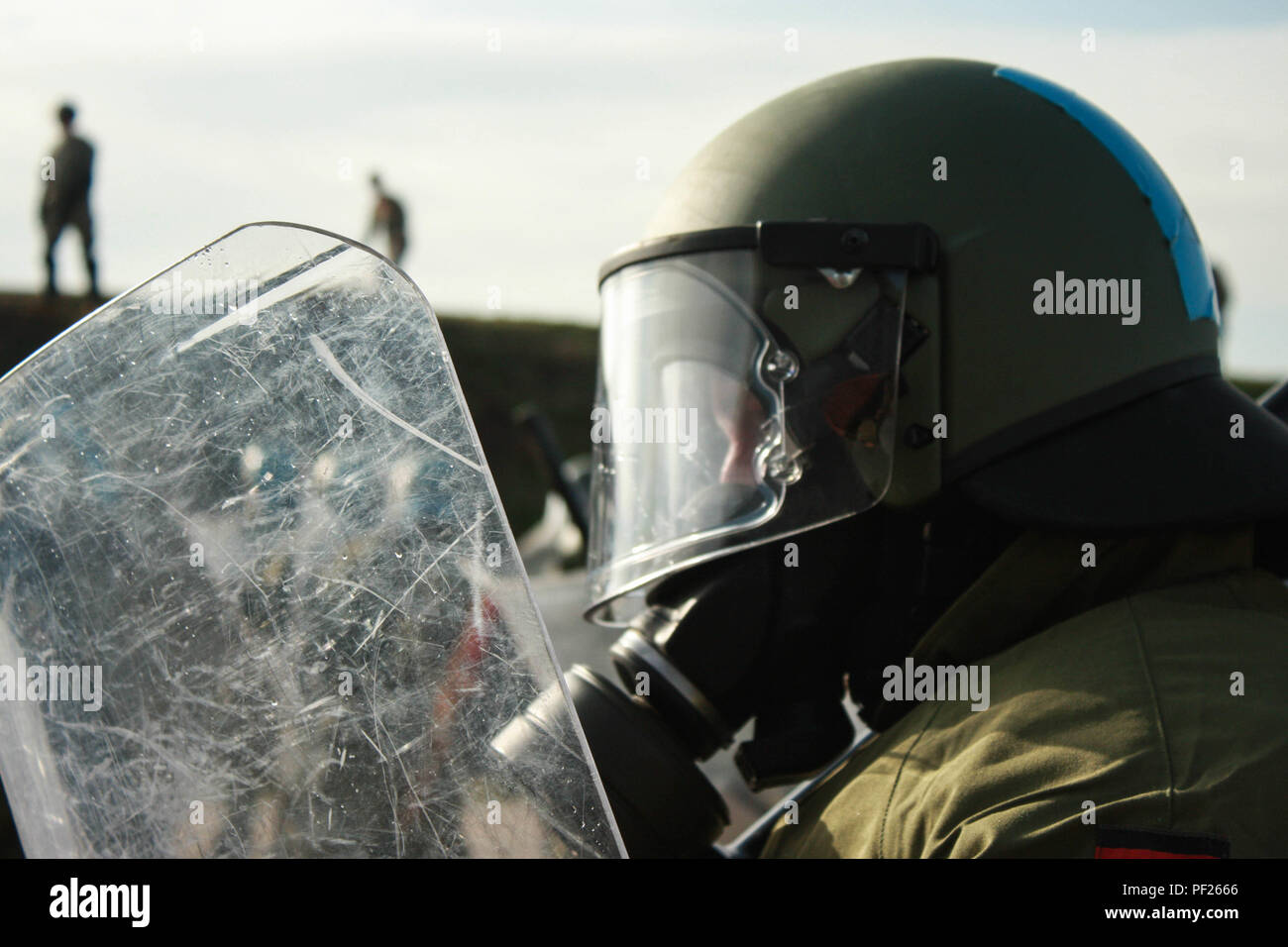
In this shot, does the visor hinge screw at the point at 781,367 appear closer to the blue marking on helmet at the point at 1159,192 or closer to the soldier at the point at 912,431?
the soldier at the point at 912,431

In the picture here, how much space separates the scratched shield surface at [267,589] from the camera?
97 cm

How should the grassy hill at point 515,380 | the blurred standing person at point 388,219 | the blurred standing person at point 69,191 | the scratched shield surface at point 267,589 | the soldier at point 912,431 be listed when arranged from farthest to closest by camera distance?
the grassy hill at point 515,380
the blurred standing person at point 388,219
the blurred standing person at point 69,191
the soldier at point 912,431
the scratched shield surface at point 267,589

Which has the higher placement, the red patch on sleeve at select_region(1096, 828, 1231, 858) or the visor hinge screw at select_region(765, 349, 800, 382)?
the visor hinge screw at select_region(765, 349, 800, 382)

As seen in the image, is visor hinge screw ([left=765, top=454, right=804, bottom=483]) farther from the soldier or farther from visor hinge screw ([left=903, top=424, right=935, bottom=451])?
visor hinge screw ([left=903, top=424, right=935, bottom=451])

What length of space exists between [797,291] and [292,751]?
95 cm

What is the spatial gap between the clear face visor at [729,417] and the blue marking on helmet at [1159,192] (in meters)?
0.35

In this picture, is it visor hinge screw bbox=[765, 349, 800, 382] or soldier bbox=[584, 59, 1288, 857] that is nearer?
soldier bbox=[584, 59, 1288, 857]

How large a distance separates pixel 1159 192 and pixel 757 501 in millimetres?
685

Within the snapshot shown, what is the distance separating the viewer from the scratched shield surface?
966 mm

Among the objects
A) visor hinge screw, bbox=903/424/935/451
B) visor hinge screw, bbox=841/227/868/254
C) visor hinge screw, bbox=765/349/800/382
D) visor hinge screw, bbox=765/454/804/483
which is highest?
visor hinge screw, bbox=841/227/868/254

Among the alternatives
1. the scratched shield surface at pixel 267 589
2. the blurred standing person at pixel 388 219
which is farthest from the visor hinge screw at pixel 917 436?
the blurred standing person at pixel 388 219

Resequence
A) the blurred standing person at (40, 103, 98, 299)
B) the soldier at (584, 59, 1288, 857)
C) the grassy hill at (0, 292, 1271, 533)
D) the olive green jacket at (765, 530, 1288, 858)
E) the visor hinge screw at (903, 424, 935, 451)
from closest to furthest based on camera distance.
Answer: the olive green jacket at (765, 530, 1288, 858), the soldier at (584, 59, 1288, 857), the visor hinge screw at (903, 424, 935, 451), the blurred standing person at (40, 103, 98, 299), the grassy hill at (0, 292, 1271, 533)

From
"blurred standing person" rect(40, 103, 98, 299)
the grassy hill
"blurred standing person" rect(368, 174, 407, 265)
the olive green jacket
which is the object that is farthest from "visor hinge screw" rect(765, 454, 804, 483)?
the grassy hill
